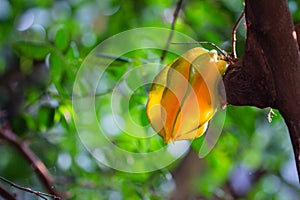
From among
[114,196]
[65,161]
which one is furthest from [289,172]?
[65,161]

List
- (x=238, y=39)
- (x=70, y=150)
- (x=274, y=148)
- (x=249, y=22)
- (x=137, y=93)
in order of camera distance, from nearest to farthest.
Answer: (x=249, y=22) → (x=238, y=39) → (x=137, y=93) → (x=70, y=150) → (x=274, y=148)

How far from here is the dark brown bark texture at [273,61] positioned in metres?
0.54

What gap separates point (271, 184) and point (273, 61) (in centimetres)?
185

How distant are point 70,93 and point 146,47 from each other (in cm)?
23

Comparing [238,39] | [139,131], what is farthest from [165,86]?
[139,131]

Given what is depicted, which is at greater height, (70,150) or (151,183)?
(70,150)

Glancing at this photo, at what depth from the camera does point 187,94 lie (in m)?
0.69

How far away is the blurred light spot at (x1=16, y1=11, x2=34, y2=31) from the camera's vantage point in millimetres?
1826

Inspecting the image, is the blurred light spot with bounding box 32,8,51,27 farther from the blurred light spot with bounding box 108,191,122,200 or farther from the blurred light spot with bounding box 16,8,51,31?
the blurred light spot with bounding box 108,191,122,200

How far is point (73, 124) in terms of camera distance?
4.52 ft

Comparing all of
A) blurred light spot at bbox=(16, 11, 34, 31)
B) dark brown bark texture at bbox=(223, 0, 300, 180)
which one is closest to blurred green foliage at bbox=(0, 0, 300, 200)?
blurred light spot at bbox=(16, 11, 34, 31)

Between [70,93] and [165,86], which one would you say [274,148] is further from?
[165,86]

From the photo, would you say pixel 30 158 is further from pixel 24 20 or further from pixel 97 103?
pixel 24 20

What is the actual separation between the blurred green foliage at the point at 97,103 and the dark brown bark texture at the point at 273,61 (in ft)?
1.20
